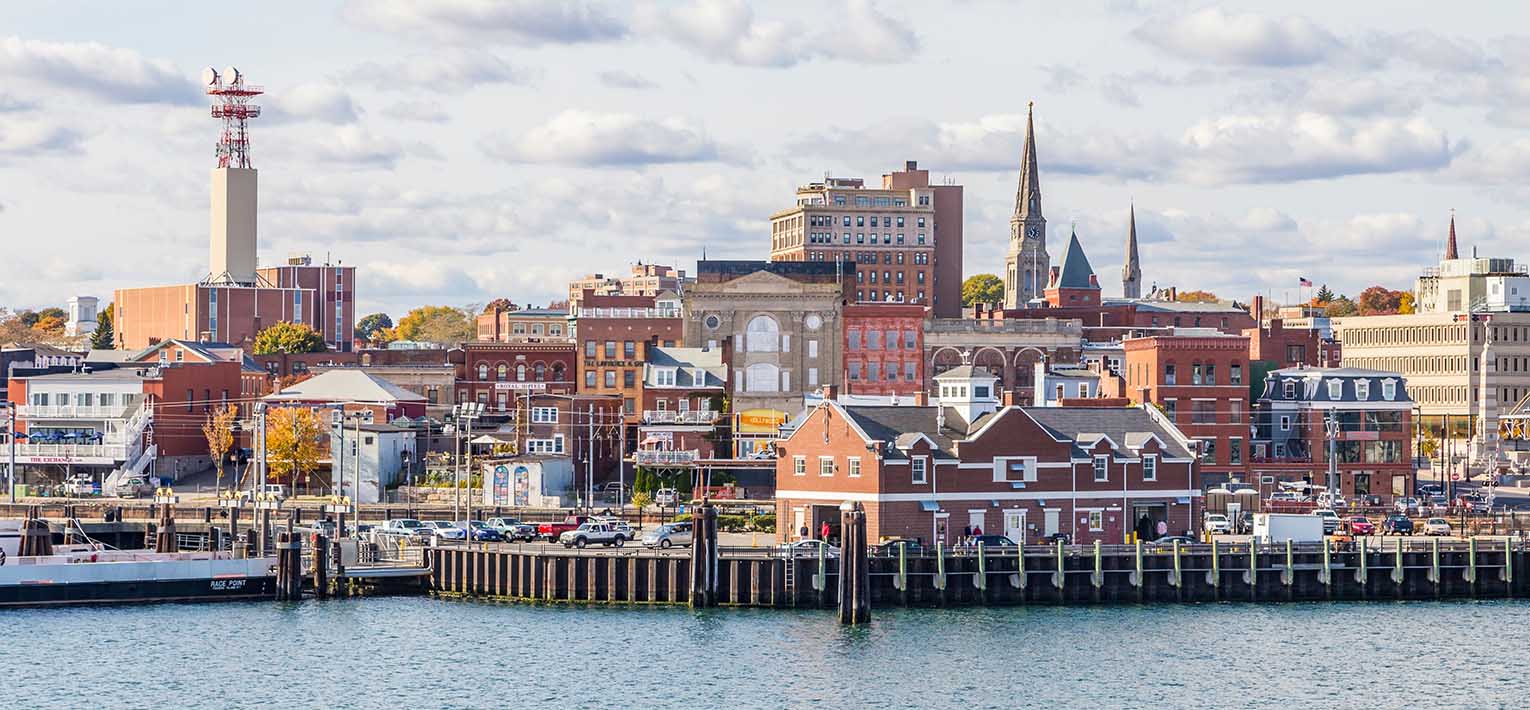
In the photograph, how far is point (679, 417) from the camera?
151000 millimetres

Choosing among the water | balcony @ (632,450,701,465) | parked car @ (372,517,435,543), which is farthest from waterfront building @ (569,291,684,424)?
the water

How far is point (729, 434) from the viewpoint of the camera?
15175 centimetres

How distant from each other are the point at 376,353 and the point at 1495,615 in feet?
335

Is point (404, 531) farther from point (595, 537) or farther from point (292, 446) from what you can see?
point (292, 446)

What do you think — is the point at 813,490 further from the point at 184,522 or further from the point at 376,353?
the point at 376,353

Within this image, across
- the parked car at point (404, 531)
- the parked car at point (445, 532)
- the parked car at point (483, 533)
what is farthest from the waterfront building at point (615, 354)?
the parked car at point (483, 533)

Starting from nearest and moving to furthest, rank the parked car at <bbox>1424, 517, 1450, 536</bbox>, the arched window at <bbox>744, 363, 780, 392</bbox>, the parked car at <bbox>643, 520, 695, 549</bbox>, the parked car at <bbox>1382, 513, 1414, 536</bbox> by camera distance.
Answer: the parked car at <bbox>643, 520, 695, 549</bbox>, the parked car at <bbox>1424, 517, 1450, 536</bbox>, the parked car at <bbox>1382, 513, 1414, 536</bbox>, the arched window at <bbox>744, 363, 780, 392</bbox>

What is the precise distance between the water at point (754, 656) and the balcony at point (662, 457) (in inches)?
1679

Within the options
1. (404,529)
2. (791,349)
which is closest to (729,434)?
(791,349)

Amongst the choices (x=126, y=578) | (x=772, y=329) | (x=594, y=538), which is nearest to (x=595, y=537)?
(x=594, y=538)

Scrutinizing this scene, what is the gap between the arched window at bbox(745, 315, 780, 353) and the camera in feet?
531

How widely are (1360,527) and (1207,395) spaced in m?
23.0

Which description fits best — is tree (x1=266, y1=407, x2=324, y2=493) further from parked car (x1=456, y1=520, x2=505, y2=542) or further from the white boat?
the white boat

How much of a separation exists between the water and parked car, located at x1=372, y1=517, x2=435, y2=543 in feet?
28.4
